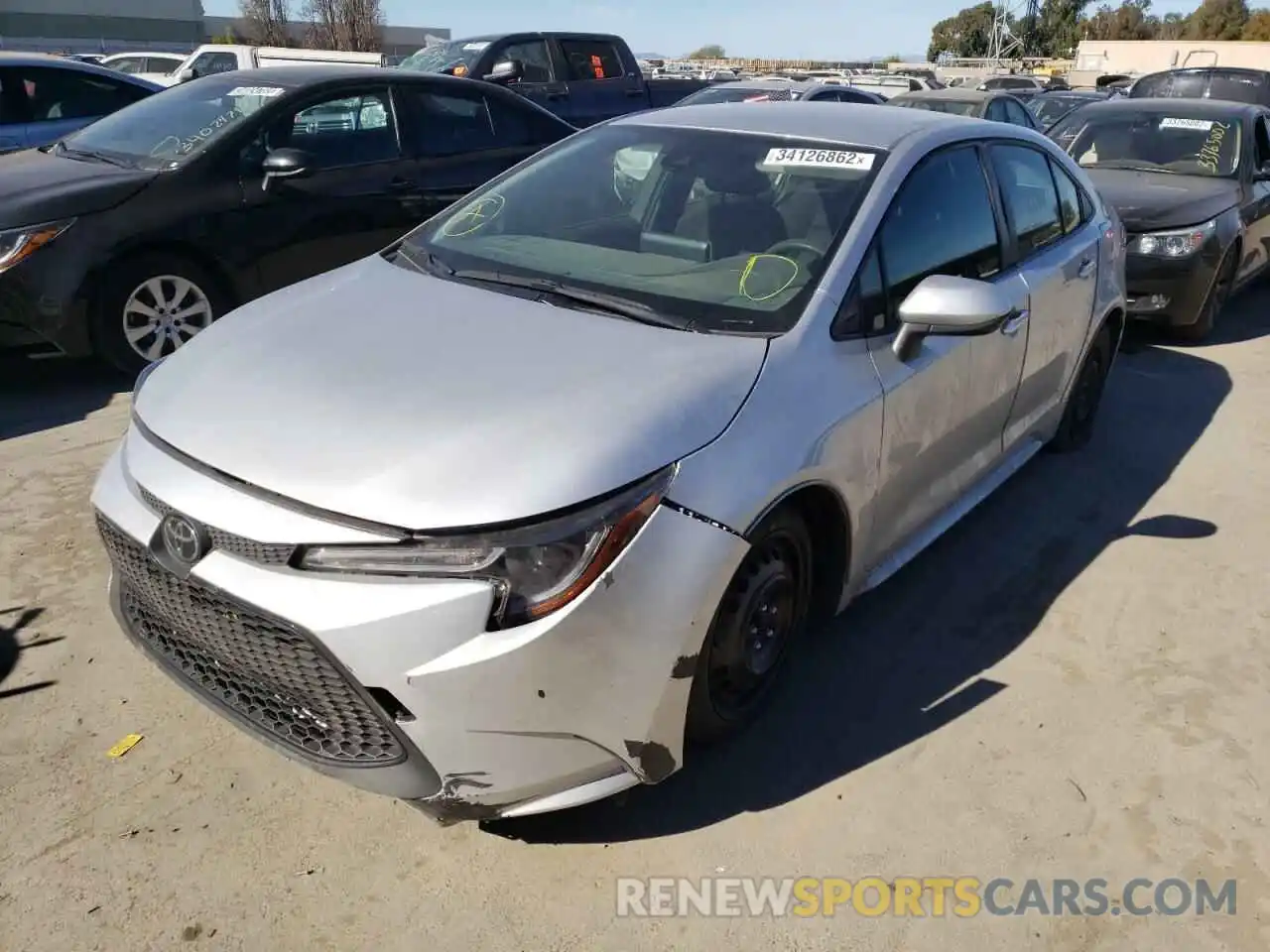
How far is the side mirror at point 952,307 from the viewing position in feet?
9.14

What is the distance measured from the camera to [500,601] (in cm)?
203

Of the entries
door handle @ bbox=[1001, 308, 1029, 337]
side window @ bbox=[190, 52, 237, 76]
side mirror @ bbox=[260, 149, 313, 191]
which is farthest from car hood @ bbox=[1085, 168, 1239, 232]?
side window @ bbox=[190, 52, 237, 76]

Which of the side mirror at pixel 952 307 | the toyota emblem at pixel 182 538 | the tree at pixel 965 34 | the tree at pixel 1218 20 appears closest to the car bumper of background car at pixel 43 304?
the toyota emblem at pixel 182 538

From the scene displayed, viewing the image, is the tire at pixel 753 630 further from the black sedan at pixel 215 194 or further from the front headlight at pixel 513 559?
the black sedan at pixel 215 194

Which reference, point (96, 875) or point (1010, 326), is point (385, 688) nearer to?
point (96, 875)

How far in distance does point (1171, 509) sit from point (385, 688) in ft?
12.3

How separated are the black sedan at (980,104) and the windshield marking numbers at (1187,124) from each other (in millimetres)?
3100

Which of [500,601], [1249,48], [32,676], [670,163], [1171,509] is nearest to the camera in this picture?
[500,601]

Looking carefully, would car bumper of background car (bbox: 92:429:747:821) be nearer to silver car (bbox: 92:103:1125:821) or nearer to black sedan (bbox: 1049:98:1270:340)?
silver car (bbox: 92:103:1125:821)

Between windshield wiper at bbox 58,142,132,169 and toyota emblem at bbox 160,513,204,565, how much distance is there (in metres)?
3.93

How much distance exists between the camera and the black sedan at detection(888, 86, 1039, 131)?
1103 centimetres

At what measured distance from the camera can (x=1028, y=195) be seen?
4.04m

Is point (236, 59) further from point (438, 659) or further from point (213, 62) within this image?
point (438, 659)

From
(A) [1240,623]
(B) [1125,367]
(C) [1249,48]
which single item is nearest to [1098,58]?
(C) [1249,48]
